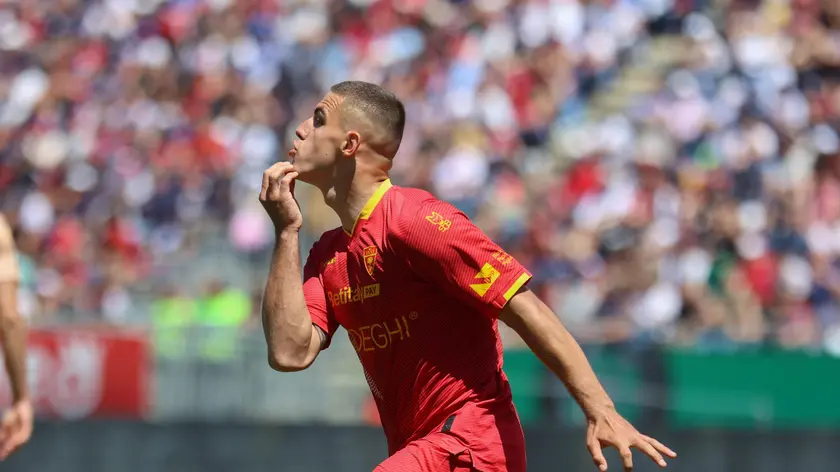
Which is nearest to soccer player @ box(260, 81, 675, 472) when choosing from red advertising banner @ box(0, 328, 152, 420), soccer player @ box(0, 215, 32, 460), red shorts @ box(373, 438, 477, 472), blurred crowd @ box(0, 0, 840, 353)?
red shorts @ box(373, 438, 477, 472)

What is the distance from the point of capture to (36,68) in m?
17.3

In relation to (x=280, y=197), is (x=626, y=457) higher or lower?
lower

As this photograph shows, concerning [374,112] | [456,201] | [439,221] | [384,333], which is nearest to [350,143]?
[374,112]

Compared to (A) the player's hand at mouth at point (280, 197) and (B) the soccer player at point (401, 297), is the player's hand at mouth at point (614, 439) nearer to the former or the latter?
(B) the soccer player at point (401, 297)

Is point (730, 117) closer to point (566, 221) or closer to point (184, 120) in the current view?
point (566, 221)

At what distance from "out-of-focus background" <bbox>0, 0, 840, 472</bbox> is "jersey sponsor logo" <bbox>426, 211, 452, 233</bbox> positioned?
633 cm

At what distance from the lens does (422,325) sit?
503cm

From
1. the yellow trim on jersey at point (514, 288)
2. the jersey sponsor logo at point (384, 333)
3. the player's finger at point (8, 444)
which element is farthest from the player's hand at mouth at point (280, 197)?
the player's finger at point (8, 444)

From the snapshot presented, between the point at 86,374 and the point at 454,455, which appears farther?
the point at 86,374

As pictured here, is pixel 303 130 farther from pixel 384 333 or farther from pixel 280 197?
pixel 384 333

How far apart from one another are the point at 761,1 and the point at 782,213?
3331mm

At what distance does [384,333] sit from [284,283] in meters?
0.41

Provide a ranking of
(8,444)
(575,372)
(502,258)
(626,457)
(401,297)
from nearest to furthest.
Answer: (626,457)
(575,372)
(502,258)
(401,297)
(8,444)

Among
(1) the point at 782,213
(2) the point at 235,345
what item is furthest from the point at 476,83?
(2) the point at 235,345
